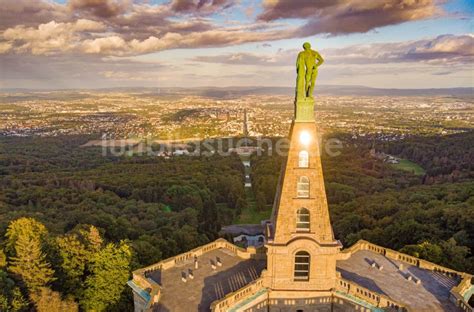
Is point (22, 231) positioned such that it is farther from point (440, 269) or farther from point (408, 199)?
point (408, 199)

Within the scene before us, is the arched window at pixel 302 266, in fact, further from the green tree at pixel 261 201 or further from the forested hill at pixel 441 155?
the forested hill at pixel 441 155

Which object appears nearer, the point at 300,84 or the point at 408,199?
the point at 300,84

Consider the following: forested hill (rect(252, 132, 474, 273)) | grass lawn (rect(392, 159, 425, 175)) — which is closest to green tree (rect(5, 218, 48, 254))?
forested hill (rect(252, 132, 474, 273))

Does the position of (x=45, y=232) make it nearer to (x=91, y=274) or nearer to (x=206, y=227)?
(x=91, y=274)

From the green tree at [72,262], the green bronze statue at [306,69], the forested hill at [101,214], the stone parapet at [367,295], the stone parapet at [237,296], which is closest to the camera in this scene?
the stone parapet at [237,296]

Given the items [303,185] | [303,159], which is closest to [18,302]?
[303,185]

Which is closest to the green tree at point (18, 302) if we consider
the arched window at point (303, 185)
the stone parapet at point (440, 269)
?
the arched window at point (303, 185)
